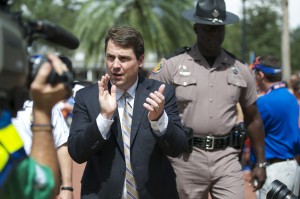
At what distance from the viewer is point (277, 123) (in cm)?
607

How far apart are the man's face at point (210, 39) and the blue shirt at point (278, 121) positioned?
1.10 meters

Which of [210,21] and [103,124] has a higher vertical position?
[210,21]

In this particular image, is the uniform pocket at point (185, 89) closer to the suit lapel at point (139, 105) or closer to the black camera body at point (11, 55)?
the suit lapel at point (139, 105)

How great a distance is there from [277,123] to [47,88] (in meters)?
4.22

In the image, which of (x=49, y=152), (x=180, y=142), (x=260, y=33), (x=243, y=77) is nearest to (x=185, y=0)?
(x=243, y=77)

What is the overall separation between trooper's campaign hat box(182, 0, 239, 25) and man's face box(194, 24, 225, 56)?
6 centimetres

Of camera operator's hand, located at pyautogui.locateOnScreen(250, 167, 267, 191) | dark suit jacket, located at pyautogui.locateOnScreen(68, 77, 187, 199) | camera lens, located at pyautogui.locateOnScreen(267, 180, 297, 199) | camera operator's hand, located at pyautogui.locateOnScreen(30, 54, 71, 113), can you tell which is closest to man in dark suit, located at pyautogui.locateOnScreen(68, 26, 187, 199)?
dark suit jacket, located at pyautogui.locateOnScreen(68, 77, 187, 199)

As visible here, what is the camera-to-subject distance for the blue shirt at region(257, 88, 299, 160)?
6.03 metres

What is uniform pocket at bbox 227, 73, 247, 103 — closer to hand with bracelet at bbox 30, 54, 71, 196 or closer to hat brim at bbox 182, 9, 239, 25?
hat brim at bbox 182, 9, 239, 25

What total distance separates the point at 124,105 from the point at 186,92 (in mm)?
1157

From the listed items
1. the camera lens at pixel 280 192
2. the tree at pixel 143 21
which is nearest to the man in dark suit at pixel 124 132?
the camera lens at pixel 280 192

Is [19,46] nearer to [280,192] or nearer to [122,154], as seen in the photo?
[122,154]

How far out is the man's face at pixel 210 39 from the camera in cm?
520

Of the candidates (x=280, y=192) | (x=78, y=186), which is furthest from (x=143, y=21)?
(x=280, y=192)
